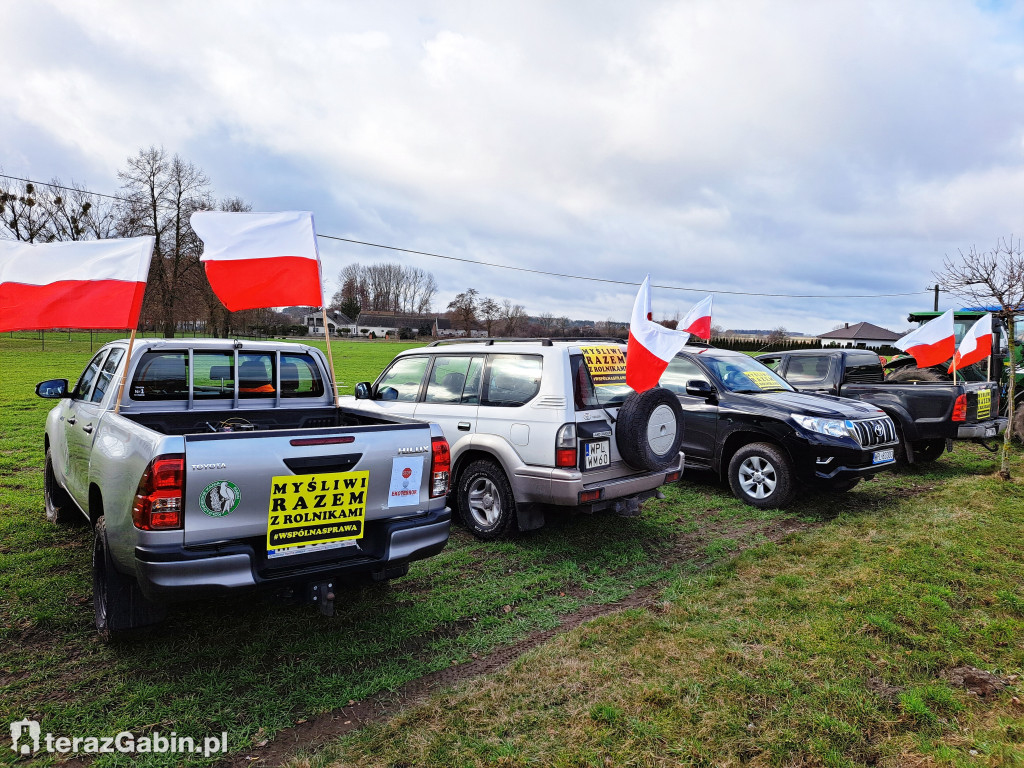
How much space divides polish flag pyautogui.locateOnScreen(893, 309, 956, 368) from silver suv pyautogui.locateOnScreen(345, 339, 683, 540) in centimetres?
628

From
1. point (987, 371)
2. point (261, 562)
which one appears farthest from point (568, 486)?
point (987, 371)

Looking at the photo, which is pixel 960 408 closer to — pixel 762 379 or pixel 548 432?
pixel 762 379

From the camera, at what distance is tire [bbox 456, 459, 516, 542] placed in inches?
216

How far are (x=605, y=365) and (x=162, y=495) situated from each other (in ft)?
12.9

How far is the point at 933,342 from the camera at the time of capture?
31.8 feet

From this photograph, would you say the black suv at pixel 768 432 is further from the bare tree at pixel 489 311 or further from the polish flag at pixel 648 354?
the bare tree at pixel 489 311

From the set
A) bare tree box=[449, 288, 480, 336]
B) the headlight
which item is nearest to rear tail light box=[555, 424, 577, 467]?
the headlight

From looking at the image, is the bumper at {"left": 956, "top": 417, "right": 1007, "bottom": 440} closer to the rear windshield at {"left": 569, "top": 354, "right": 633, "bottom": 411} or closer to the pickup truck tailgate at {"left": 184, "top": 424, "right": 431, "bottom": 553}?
the rear windshield at {"left": 569, "top": 354, "right": 633, "bottom": 411}

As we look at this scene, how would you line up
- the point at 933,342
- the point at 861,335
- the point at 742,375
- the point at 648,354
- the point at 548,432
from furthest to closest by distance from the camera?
the point at 861,335 < the point at 933,342 < the point at 742,375 < the point at 648,354 < the point at 548,432

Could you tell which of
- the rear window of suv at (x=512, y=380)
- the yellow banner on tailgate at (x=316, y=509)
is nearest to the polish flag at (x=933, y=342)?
the rear window of suv at (x=512, y=380)

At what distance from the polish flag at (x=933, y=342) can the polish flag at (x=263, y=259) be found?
30.3 ft

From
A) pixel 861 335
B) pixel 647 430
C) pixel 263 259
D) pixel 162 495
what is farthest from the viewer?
pixel 861 335

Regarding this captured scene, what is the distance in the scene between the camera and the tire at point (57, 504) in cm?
562

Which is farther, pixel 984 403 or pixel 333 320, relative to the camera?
pixel 333 320
